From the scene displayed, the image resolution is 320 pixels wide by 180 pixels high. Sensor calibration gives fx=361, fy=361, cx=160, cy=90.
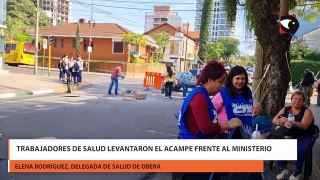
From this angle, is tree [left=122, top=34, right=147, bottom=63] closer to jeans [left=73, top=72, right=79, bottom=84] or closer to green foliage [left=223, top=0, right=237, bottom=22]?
jeans [left=73, top=72, right=79, bottom=84]

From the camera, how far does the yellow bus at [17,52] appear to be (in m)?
39.4

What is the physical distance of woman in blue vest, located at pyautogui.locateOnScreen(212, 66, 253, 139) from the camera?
12.0ft

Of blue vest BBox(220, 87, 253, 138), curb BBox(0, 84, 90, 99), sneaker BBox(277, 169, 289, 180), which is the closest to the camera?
blue vest BBox(220, 87, 253, 138)

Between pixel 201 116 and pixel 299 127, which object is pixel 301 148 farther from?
pixel 201 116

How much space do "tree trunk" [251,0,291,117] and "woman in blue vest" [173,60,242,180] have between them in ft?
12.7

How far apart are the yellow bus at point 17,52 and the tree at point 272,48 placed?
120 ft

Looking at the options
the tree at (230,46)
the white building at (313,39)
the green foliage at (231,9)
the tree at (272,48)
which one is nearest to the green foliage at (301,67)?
the white building at (313,39)

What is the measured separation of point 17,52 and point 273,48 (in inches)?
1498

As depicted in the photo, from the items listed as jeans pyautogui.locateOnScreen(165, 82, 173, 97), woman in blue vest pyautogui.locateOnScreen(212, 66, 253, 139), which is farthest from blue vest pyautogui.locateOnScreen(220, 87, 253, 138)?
jeans pyautogui.locateOnScreen(165, 82, 173, 97)

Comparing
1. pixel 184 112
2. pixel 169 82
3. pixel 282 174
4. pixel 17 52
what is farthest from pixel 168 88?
pixel 17 52

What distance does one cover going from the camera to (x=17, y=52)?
40.0 m

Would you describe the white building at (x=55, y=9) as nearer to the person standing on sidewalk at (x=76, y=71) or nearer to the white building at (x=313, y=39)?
the white building at (x=313, y=39)

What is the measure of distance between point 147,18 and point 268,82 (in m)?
147

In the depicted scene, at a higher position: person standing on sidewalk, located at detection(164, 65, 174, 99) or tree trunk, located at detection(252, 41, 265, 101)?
tree trunk, located at detection(252, 41, 265, 101)
